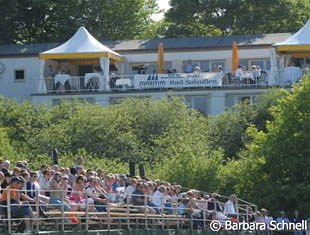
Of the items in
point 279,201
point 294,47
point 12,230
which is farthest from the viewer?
point 294,47

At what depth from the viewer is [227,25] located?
92.7m

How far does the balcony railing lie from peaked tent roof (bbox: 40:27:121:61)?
132 cm

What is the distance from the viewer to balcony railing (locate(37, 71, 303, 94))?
66.4m

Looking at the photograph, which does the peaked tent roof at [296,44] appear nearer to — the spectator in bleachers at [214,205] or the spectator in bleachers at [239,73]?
the spectator in bleachers at [239,73]

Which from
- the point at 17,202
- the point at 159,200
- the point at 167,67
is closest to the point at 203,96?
the point at 167,67

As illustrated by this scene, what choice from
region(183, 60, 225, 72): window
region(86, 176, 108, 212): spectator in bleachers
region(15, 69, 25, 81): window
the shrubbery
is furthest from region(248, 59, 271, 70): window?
region(86, 176, 108, 212): spectator in bleachers

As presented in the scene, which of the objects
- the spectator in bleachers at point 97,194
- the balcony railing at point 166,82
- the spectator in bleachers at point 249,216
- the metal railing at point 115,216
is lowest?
the spectator in bleachers at point 249,216

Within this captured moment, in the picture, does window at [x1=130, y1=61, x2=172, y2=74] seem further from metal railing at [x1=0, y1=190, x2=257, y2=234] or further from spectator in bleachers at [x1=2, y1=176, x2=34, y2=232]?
spectator in bleachers at [x1=2, y1=176, x2=34, y2=232]

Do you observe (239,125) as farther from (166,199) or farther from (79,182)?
(79,182)

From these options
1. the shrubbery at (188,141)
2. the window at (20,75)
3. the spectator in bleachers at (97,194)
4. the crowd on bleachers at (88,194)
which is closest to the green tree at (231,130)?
the shrubbery at (188,141)

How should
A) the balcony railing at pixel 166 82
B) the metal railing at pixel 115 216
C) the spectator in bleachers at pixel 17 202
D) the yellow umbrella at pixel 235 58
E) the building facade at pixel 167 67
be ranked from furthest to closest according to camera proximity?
1. the yellow umbrella at pixel 235 58
2. the building facade at pixel 167 67
3. the balcony railing at pixel 166 82
4. the metal railing at pixel 115 216
5. the spectator in bleachers at pixel 17 202

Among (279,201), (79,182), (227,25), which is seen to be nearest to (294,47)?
(279,201)

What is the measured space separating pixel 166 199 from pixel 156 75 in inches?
1243

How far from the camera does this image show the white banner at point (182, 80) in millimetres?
66875
